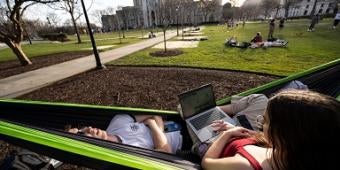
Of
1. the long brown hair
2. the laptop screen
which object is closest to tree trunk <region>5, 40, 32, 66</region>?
the laptop screen

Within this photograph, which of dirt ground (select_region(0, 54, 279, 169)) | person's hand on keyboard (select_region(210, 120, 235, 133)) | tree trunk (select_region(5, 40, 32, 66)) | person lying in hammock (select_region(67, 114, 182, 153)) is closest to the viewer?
person's hand on keyboard (select_region(210, 120, 235, 133))

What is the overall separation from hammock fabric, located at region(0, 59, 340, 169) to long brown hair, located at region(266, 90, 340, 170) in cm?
61

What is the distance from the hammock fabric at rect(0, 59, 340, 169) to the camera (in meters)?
1.28

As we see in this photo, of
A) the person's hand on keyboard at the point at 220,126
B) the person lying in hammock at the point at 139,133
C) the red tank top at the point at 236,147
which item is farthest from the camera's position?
the person lying in hammock at the point at 139,133

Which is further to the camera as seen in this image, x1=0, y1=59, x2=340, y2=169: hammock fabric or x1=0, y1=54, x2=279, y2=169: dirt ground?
x1=0, y1=54, x2=279, y2=169: dirt ground

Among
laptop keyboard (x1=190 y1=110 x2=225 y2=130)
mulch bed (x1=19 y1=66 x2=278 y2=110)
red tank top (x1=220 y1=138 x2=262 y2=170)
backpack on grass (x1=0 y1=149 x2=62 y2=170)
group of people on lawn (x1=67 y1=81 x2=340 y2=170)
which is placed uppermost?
group of people on lawn (x1=67 y1=81 x2=340 y2=170)

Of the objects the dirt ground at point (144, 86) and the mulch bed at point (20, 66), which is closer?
the dirt ground at point (144, 86)

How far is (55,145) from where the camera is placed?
1.34 meters

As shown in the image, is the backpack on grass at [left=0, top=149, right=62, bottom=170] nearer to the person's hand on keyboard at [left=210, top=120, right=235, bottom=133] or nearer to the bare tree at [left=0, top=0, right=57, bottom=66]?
the person's hand on keyboard at [left=210, top=120, right=235, bottom=133]

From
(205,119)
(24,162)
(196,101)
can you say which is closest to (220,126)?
(205,119)

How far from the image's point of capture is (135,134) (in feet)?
6.72

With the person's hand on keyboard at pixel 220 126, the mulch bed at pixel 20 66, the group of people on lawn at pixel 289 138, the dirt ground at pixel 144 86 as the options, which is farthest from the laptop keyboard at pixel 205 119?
the mulch bed at pixel 20 66

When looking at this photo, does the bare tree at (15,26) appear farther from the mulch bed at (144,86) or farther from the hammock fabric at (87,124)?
the hammock fabric at (87,124)

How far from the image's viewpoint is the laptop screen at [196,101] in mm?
2055
